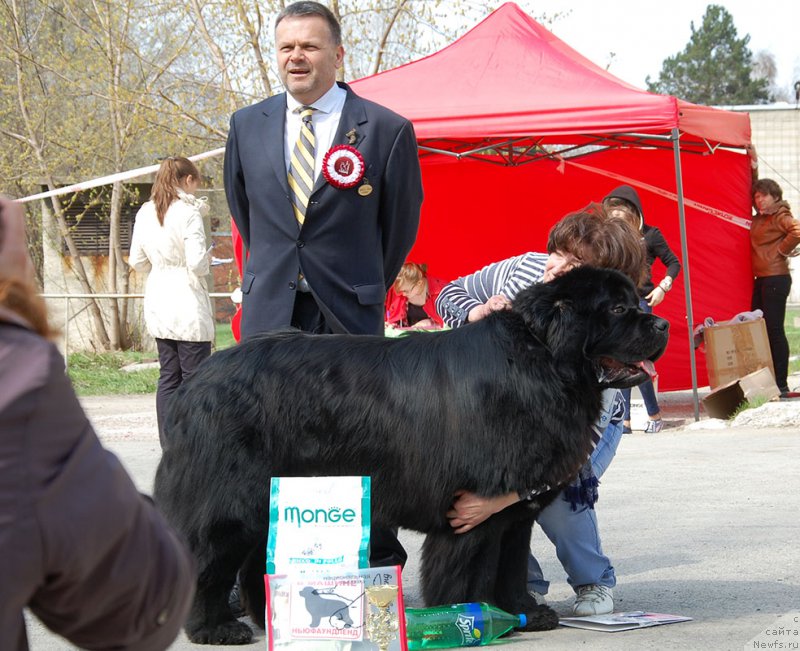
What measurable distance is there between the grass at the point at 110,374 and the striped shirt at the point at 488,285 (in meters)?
8.42

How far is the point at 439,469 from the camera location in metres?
3.61

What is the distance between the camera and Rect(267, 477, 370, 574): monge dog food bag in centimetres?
331

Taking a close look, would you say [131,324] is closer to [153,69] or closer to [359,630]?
[153,69]

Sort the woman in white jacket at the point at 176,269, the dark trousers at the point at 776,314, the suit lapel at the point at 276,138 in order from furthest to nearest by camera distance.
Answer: the dark trousers at the point at 776,314
the woman in white jacket at the point at 176,269
the suit lapel at the point at 276,138

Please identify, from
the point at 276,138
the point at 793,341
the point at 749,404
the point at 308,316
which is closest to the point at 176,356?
the point at 308,316

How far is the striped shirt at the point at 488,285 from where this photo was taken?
13.9 feet

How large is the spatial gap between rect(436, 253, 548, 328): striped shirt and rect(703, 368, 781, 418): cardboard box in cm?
562

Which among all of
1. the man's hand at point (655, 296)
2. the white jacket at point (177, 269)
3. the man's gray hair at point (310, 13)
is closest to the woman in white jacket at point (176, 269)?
the white jacket at point (177, 269)

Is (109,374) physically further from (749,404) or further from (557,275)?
(557,275)

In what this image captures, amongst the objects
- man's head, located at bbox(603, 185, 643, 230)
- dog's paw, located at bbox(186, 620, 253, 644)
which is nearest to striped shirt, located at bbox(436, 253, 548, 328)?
dog's paw, located at bbox(186, 620, 253, 644)

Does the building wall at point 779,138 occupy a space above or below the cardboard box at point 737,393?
above

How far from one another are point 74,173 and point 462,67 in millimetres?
9960

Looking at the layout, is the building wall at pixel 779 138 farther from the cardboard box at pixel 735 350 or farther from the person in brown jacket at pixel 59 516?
the person in brown jacket at pixel 59 516

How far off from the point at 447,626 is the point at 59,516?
273 cm
